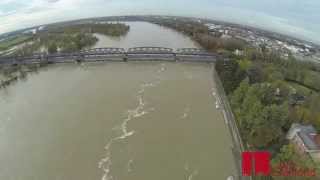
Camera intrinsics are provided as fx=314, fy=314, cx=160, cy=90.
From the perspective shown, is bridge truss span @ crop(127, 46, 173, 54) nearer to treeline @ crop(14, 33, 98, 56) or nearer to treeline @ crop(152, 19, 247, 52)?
treeline @ crop(152, 19, 247, 52)

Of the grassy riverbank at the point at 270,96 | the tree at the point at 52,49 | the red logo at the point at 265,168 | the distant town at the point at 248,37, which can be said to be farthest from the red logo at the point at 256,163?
the tree at the point at 52,49

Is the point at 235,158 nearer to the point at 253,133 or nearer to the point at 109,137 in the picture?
the point at 253,133

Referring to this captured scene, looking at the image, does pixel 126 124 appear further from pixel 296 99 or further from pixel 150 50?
pixel 150 50

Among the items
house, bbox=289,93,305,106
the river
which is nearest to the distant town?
house, bbox=289,93,305,106

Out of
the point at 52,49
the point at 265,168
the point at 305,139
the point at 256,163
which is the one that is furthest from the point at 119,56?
the point at 265,168

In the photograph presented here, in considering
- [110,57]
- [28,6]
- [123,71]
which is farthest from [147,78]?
[28,6]

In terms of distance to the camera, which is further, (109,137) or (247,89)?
(247,89)

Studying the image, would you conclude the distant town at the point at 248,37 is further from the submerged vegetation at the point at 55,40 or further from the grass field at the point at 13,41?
the submerged vegetation at the point at 55,40
